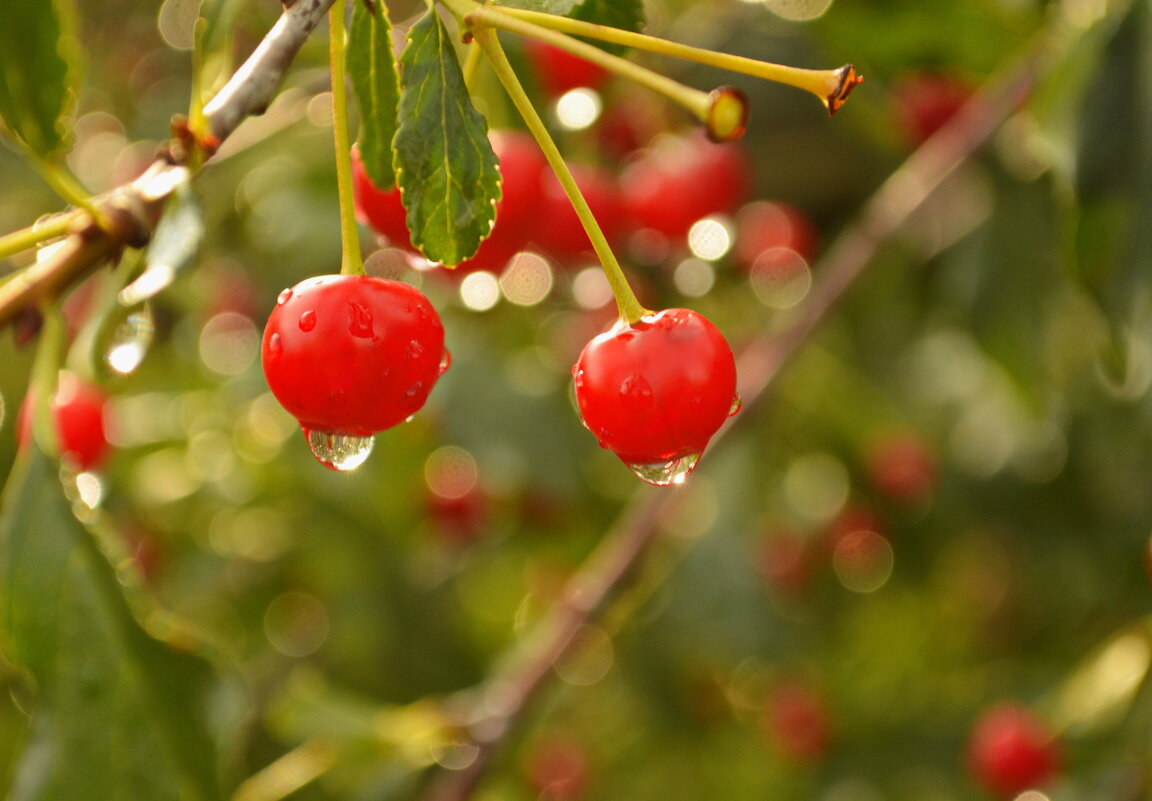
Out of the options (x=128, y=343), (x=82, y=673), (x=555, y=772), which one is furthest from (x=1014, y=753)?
(x=128, y=343)

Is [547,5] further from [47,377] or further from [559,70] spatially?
[559,70]

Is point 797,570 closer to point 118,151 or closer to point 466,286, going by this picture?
point 466,286

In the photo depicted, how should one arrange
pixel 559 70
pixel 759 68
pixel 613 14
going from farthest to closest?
pixel 559 70 < pixel 613 14 < pixel 759 68

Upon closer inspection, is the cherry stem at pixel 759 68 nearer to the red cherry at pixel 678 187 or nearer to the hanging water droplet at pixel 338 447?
the hanging water droplet at pixel 338 447

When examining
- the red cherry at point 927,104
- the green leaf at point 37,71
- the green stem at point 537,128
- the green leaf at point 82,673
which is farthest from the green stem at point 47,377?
the red cherry at point 927,104

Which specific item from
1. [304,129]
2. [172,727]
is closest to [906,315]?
[304,129]

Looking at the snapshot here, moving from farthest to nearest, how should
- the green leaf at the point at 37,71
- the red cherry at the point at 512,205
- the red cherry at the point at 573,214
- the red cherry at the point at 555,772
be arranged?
the red cherry at the point at 555,772
the red cherry at the point at 573,214
the red cherry at the point at 512,205
the green leaf at the point at 37,71

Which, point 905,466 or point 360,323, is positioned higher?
point 360,323
